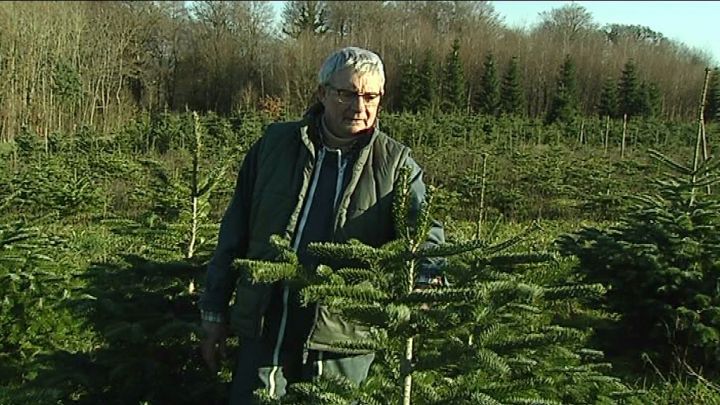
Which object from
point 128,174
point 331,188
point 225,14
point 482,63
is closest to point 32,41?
point 128,174

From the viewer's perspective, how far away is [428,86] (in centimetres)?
3341

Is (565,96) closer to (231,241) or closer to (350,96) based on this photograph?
(231,241)

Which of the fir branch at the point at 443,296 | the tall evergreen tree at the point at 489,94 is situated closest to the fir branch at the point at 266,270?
the fir branch at the point at 443,296

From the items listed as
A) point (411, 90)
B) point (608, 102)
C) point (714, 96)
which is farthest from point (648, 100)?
point (714, 96)

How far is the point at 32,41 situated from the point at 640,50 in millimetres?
25914

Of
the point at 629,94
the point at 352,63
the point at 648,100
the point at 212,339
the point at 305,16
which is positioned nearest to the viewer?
the point at 352,63

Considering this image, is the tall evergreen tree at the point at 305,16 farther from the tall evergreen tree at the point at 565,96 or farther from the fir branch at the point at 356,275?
the fir branch at the point at 356,275

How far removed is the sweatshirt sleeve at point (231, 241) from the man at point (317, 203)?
3cm

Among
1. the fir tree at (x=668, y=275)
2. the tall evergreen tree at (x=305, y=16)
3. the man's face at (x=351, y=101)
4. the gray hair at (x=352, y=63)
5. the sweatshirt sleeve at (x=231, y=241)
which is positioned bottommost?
the fir tree at (x=668, y=275)

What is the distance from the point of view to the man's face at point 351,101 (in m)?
2.96

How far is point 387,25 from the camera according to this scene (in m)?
43.0

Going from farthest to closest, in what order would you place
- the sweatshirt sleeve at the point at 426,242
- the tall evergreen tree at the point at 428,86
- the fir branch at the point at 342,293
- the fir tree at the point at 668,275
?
the tall evergreen tree at the point at 428,86 → the fir tree at the point at 668,275 → the sweatshirt sleeve at the point at 426,242 → the fir branch at the point at 342,293

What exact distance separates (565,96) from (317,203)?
31442mm

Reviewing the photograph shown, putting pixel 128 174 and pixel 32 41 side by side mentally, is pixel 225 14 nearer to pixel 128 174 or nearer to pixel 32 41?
pixel 32 41
